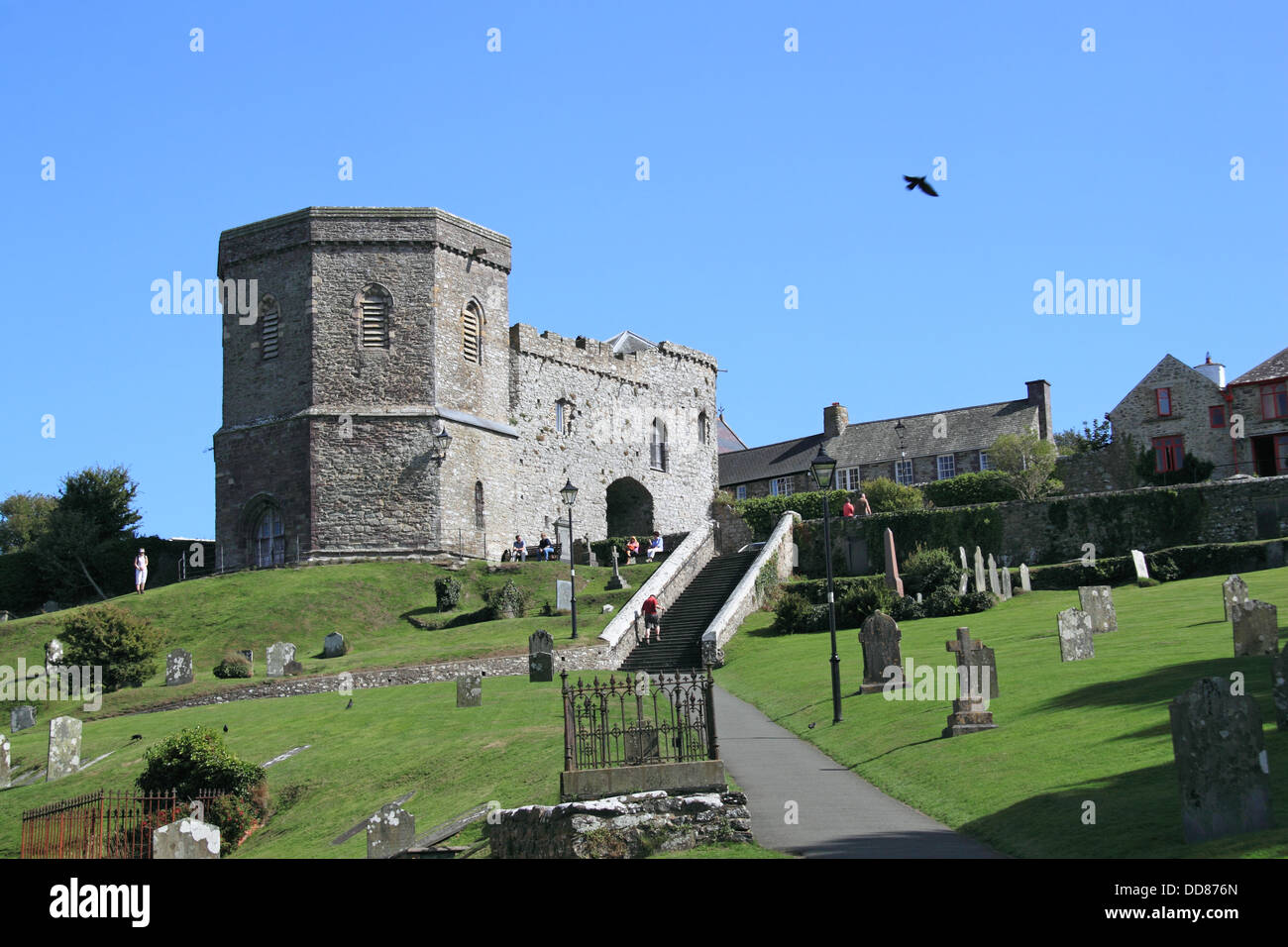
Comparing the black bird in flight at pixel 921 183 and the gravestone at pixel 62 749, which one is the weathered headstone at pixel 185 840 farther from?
the black bird in flight at pixel 921 183

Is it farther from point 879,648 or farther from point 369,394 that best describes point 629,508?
point 879,648

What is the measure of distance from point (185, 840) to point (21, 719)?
644 inches

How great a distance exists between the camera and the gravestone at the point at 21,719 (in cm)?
2997

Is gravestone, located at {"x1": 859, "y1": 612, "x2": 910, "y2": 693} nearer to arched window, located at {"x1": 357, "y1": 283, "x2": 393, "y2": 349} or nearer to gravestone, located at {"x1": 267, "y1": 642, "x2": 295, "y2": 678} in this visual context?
gravestone, located at {"x1": 267, "y1": 642, "x2": 295, "y2": 678}

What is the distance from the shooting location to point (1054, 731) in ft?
56.5

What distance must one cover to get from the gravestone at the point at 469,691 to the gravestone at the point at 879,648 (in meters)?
7.47

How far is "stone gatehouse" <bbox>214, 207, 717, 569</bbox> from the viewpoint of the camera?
45.9m

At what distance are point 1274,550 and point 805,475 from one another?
33227 mm

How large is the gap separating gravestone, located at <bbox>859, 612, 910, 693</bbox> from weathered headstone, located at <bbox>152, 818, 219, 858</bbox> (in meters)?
12.6

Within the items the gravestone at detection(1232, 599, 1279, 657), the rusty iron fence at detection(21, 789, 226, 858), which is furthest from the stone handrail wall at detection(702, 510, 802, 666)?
the rusty iron fence at detection(21, 789, 226, 858)

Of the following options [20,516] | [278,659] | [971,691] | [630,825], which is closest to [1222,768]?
[630,825]

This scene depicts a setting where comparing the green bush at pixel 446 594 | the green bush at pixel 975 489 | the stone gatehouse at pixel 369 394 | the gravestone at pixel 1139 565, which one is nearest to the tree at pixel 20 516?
the stone gatehouse at pixel 369 394

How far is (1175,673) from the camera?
19.3 metres
